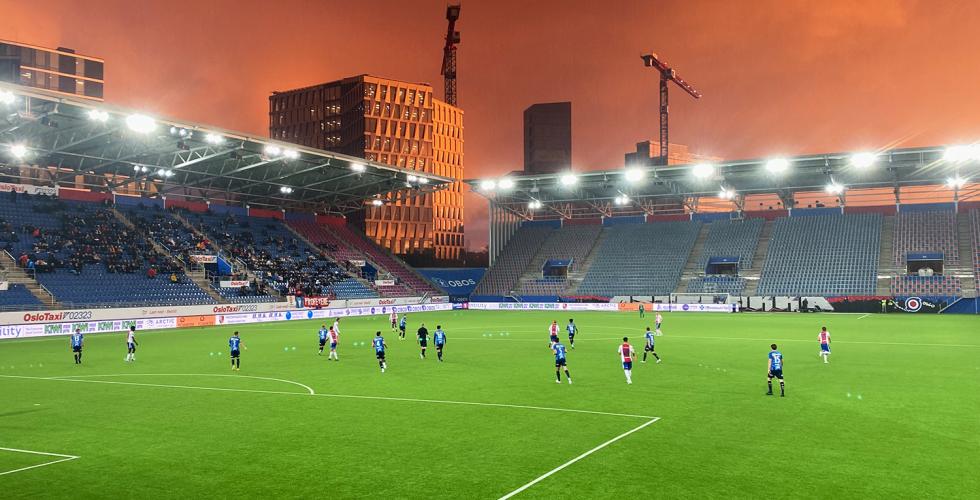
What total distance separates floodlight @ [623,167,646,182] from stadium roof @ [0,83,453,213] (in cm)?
2016

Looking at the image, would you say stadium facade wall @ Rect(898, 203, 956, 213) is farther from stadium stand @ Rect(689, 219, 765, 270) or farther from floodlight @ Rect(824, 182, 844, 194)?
stadium stand @ Rect(689, 219, 765, 270)

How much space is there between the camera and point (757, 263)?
242 feet

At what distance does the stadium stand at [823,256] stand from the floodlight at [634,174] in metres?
16.4

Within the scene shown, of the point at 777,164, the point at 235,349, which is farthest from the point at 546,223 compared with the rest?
the point at 235,349

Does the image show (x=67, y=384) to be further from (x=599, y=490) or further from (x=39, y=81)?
(x=39, y=81)

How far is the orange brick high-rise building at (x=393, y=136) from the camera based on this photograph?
129625 mm

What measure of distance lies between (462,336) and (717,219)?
5190cm

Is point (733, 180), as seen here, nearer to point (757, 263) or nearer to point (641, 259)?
point (757, 263)

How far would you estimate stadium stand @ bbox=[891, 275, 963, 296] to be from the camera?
204 ft

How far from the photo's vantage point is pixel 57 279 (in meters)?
50.2

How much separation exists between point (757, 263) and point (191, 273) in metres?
56.6

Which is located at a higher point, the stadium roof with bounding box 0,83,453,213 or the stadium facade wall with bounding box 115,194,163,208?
the stadium roof with bounding box 0,83,453,213

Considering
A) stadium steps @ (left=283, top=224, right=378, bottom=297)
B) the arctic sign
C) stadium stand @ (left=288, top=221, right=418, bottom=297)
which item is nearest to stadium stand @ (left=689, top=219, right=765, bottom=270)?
the arctic sign

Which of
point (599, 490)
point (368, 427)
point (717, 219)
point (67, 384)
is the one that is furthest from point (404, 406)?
point (717, 219)
